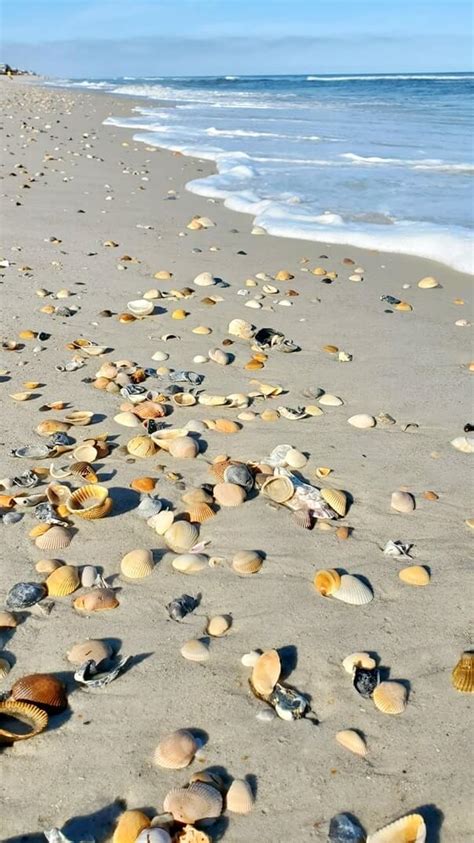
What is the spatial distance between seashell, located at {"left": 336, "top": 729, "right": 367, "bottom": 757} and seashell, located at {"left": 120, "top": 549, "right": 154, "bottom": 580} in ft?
2.78

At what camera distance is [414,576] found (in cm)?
240

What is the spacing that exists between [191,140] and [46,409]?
1430 centimetres

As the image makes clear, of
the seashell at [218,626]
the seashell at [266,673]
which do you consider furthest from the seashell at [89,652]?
the seashell at [266,673]

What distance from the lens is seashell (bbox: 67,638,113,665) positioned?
2029mm

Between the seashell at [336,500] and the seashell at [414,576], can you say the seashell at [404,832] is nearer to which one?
the seashell at [414,576]

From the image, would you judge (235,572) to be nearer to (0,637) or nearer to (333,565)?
(333,565)

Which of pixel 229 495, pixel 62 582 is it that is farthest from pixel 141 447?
pixel 62 582

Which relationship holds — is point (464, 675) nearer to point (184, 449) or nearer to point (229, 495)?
point (229, 495)

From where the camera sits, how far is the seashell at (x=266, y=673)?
1966 mm

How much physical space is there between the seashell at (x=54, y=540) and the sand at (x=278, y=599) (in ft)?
0.12

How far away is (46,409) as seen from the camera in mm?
3492

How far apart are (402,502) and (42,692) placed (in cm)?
152

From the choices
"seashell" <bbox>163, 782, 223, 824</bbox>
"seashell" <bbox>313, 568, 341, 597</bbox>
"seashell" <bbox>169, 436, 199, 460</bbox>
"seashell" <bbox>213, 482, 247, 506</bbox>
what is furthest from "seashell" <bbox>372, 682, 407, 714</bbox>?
"seashell" <bbox>169, 436, 199, 460</bbox>

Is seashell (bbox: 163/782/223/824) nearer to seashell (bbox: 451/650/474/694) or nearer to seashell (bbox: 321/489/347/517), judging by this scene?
seashell (bbox: 451/650/474/694)
